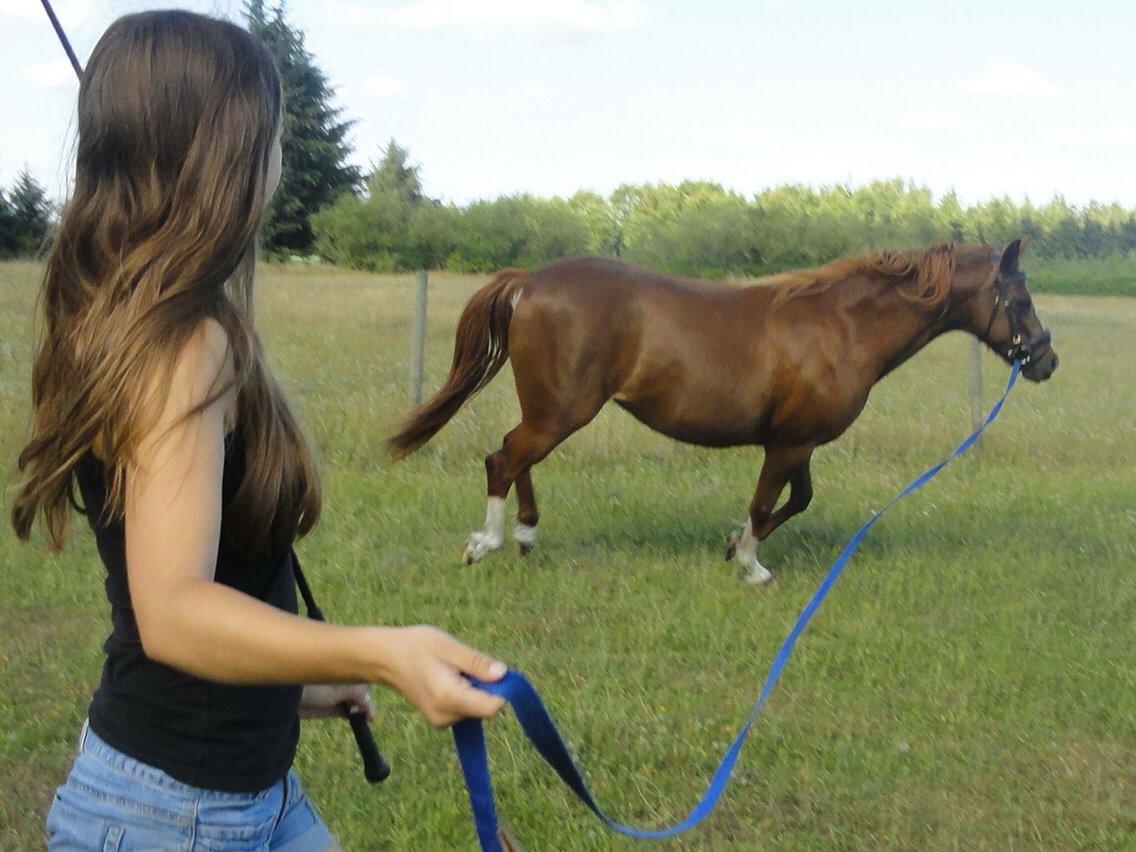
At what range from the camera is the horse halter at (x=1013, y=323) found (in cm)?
695

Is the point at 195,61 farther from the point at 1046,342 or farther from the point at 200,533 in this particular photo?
the point at 1046,342

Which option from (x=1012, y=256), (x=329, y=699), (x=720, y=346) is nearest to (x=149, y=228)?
(x=329, y=699)

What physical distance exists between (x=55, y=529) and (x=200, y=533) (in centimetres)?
45

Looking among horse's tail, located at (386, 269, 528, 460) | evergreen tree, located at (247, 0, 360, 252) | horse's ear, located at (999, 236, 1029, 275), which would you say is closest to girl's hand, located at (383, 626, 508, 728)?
horse's tail, located at (386, 269, 528, 460)

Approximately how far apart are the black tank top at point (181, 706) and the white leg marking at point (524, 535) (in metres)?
5.11

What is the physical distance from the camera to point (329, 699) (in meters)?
1.87

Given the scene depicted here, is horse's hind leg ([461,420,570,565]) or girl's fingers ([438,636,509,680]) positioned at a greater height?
girl's fingers ([438,636,509,680])

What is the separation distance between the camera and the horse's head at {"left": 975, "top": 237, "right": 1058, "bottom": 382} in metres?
6.94

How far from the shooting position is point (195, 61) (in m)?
1.35

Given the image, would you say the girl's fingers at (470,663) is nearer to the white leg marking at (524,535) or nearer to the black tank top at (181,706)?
the black tank top at (181,706)

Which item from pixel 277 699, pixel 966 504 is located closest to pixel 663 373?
pixel 966 504

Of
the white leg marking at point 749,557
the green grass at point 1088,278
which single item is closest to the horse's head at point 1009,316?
the white leg marking at point 749,557

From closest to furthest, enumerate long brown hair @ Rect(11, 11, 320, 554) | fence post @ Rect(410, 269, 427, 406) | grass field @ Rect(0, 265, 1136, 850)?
long brown hair @ Rect(11, 11, 320, 554), grass field @ Rect(0, 265, 1136, 850), fence post @ Rect(410, 269, 427, 406)

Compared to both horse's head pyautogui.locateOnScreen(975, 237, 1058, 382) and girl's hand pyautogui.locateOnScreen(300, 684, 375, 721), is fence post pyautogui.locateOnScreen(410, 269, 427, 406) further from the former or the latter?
girl's hand pyautogui.locateOnScreen(300, 684, 375, 721)
